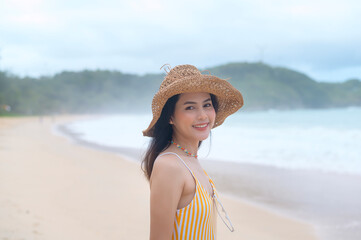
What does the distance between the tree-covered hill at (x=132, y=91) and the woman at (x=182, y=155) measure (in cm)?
4174

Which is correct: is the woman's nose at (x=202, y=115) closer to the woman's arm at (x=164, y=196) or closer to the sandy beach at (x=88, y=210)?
the woman's arm at (x=164, y=196)

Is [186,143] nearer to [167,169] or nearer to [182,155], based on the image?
[182,155]

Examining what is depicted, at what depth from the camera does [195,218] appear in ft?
4.89

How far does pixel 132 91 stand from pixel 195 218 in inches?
4250

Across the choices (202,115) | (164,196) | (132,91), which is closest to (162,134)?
(202,115)

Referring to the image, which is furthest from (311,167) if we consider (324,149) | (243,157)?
(324,149)

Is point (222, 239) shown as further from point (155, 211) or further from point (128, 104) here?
point (128, 104)

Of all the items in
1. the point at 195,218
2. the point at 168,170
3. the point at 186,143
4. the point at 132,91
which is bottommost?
the point at 195,218

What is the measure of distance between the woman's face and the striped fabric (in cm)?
19

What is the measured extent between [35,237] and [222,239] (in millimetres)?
2086

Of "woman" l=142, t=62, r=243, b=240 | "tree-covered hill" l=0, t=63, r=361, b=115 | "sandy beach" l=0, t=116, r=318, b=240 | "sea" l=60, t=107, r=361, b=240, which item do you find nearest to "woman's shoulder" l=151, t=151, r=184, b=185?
"woman" l=142, t=62, r=243, b=240

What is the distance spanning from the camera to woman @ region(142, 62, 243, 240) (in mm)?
1401

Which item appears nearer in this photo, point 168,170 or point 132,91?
point 168,170

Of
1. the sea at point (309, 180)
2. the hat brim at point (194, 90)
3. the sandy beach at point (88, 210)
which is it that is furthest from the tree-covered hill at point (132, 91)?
the hat brim at point (194, 90)
